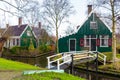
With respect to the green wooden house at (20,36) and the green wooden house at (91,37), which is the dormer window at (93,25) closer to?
the green wooden house at (91,37)

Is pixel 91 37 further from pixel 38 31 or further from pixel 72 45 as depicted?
pixel 38 31

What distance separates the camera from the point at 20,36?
182 ft

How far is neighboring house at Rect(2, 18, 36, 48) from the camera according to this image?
55.6m

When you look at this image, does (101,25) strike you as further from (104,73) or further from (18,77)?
(18,77)

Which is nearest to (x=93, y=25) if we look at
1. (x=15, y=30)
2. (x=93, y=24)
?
(x=93, y=24)

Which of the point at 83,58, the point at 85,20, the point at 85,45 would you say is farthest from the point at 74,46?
the point at 83,58

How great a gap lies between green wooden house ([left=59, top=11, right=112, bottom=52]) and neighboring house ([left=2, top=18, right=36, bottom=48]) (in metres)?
19.5

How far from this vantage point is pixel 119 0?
82.3ft

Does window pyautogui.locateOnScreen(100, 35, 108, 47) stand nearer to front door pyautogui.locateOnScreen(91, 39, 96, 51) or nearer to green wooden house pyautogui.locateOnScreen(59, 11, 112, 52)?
green wooden house pyautogui.locateOnScreen(59, 11, 112, 52)

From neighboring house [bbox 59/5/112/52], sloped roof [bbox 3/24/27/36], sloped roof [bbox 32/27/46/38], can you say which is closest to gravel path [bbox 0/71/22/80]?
neighboring house [bbox 59/5/112/52]

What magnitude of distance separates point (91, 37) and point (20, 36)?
22582mm

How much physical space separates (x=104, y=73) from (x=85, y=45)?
12.9m

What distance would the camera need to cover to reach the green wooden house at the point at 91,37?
3554cm

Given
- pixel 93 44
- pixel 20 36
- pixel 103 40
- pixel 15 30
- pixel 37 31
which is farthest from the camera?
pixel 15 30
